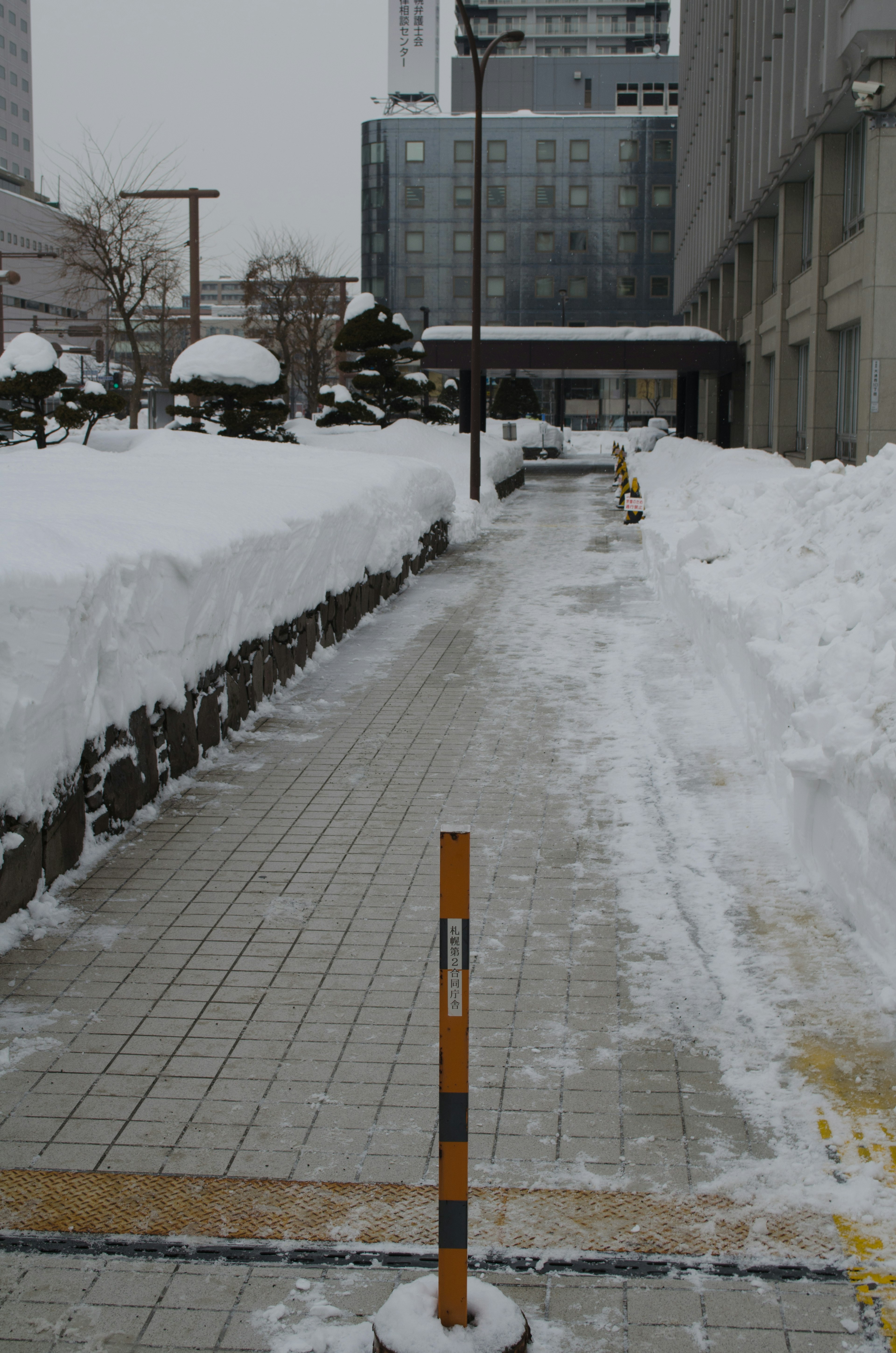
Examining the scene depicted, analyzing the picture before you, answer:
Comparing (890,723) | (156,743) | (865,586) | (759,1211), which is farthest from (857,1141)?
(156,743)

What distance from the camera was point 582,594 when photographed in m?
16.1

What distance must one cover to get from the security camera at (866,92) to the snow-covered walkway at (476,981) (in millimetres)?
14579

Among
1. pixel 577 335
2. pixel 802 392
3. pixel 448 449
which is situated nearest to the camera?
pixel 802 392

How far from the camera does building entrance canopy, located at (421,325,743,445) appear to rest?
38.5m

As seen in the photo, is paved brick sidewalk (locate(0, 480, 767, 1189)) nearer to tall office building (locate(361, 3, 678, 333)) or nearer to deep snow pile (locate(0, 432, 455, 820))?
deep snow pile (locate(0, 432, 455, 820))

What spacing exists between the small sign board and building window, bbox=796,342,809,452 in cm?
2890

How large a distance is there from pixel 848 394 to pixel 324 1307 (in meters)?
25.3

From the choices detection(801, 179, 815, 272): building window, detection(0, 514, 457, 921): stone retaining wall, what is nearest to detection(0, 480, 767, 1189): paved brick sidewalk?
detection(0, 514, 457, 921): stone retaining wall

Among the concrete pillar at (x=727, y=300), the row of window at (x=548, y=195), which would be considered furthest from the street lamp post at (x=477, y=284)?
the row of window at (x=548, y=195)

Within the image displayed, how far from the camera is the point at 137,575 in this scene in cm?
753

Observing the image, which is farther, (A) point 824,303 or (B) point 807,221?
(B) point 807,221

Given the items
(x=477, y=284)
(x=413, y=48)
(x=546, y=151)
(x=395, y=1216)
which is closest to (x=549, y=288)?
(x=546, y=151)

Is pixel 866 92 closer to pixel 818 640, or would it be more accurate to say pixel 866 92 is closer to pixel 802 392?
pixel 802 392

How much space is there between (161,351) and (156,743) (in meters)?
58.9
